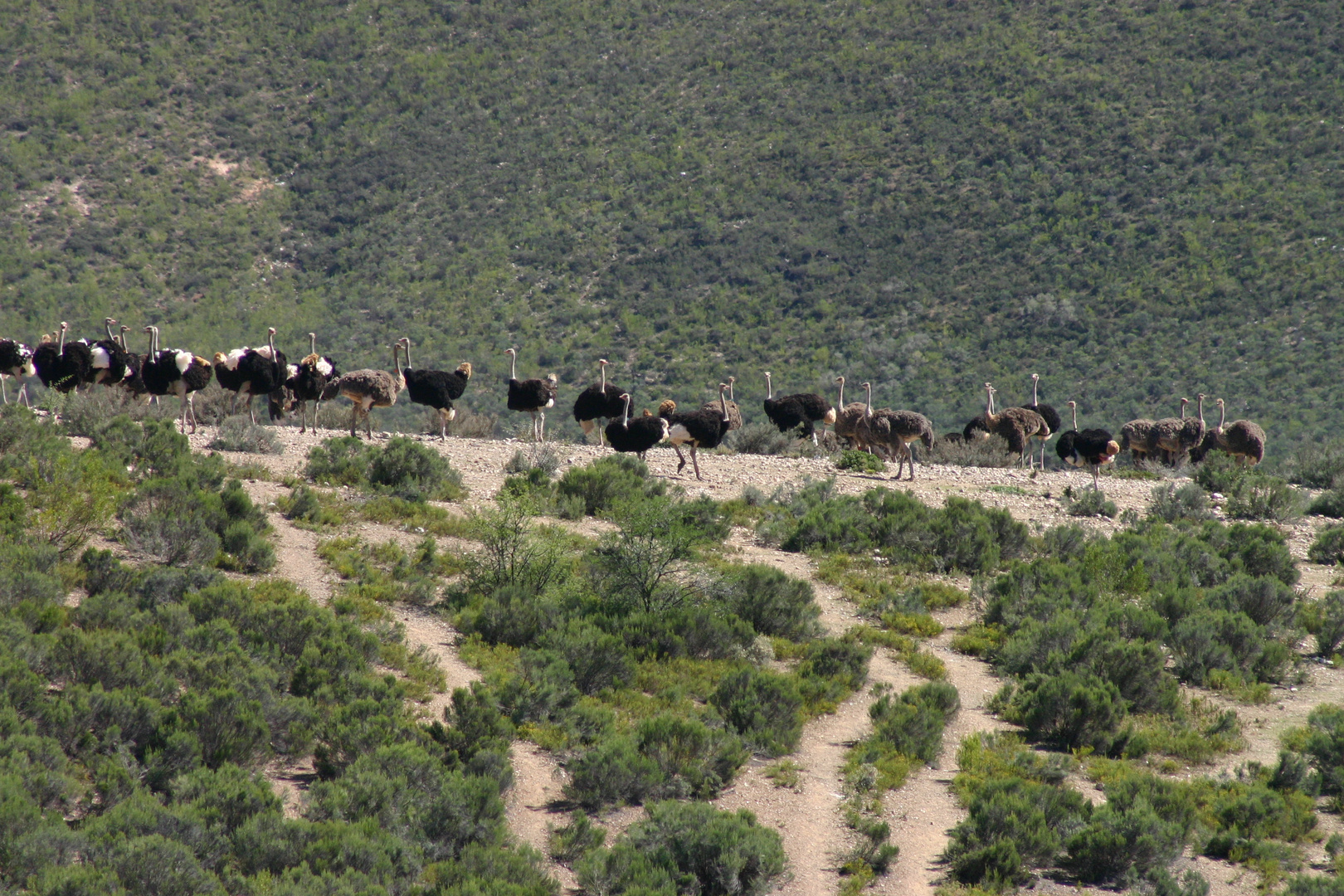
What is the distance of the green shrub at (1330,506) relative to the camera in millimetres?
21594

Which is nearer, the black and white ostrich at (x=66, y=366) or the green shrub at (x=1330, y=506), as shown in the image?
the green shrub at (x=1330, y=506)

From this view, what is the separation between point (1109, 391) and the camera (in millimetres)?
42906

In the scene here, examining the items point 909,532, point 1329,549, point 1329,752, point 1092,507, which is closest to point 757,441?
point 1092,507

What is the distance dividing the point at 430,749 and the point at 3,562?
4282mm

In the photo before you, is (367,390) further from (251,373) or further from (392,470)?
(392,470)

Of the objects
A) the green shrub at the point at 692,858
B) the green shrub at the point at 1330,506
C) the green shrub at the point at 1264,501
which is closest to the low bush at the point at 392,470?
the green shrub at the point at 692,858

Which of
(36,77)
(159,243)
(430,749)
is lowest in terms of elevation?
(430,749)

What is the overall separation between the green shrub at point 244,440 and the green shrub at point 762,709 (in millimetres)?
10308

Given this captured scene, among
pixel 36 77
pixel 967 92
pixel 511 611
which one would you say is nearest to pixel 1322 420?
pixel 967 92

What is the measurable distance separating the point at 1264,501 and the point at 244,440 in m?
16.6

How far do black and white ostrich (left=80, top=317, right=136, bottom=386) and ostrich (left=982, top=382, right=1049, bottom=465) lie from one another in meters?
18.1

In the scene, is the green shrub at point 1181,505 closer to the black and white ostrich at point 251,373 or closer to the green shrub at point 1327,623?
the green shrub at point 1327,623

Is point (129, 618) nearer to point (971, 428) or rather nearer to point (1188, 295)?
point (971, 428)

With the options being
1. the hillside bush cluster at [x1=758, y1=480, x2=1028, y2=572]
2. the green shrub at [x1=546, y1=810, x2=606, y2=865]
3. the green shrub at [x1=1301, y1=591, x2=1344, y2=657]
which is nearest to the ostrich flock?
the hillside bush cluster at [x1=758, y1=480, x2=1028, y2=572]
